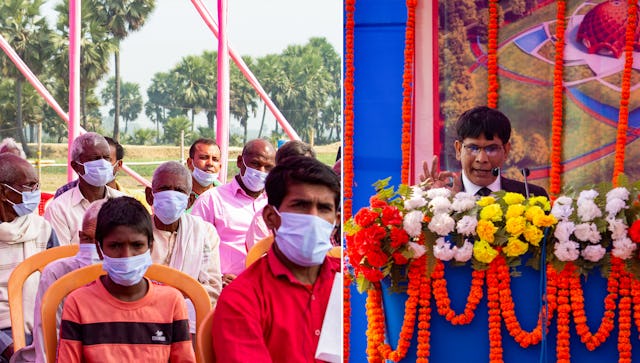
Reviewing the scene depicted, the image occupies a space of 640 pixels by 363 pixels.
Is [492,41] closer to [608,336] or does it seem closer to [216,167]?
[608,336]

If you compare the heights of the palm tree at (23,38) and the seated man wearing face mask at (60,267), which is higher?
the palm tree at (23,38)

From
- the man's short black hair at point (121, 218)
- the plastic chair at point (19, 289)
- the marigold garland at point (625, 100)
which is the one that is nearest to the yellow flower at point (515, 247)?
the marigold garland at point (625, 100)

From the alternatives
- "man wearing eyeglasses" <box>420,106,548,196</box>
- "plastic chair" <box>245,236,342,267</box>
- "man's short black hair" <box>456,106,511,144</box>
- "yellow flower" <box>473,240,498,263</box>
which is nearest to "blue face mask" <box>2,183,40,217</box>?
"plastic chair" <box>245,236,342,267</box>

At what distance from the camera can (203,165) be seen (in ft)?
19.9

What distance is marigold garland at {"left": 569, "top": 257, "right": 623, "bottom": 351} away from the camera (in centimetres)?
262

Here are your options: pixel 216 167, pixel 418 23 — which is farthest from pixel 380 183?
pixel 216 167

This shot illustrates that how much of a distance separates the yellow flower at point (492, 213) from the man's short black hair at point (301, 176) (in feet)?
1.51

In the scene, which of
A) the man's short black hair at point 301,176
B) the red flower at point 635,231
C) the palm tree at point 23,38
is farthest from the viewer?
the palm tree at point 23,38

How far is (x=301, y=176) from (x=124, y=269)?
39.9 inches

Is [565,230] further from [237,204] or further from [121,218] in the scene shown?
[237,204]

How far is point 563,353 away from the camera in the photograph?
8.64 feet

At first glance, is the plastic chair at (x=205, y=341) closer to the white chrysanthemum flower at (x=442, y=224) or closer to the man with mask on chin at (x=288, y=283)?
the man with mask on chin at (x=288, y=283)

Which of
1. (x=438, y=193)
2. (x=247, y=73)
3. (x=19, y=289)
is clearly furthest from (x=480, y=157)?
(x=247, y=73)

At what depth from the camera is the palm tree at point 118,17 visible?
2281cm
